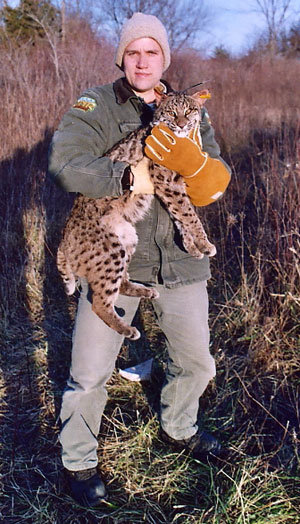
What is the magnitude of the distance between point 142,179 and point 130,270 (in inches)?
21.2

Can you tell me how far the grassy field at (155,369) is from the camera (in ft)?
8.14

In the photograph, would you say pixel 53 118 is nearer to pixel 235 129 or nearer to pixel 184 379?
pixel 235 129

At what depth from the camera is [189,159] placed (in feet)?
7.58

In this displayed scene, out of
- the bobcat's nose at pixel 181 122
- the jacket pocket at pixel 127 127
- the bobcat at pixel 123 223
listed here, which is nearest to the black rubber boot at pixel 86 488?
the bobcat at pixel 123 223

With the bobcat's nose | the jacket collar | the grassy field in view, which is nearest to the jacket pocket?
the jacket collar

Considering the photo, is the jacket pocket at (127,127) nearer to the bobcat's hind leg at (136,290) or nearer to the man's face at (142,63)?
the man's face at (142,63)

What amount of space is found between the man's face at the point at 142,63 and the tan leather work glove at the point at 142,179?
Answer: 42 cm

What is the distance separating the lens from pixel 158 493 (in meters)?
2.56

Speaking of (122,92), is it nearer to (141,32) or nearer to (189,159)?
(141,32)

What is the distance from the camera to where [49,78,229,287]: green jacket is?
2.18 metres

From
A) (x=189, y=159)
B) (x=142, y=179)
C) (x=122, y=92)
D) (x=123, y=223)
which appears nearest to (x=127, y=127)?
(x=122, y=92)

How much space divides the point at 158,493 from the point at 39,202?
3741 millimetres

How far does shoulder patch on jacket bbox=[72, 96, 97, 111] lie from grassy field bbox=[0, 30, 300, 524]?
196 centimetres

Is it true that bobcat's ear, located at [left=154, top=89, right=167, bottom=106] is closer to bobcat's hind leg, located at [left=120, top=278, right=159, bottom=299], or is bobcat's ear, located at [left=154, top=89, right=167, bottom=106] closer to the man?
the man
